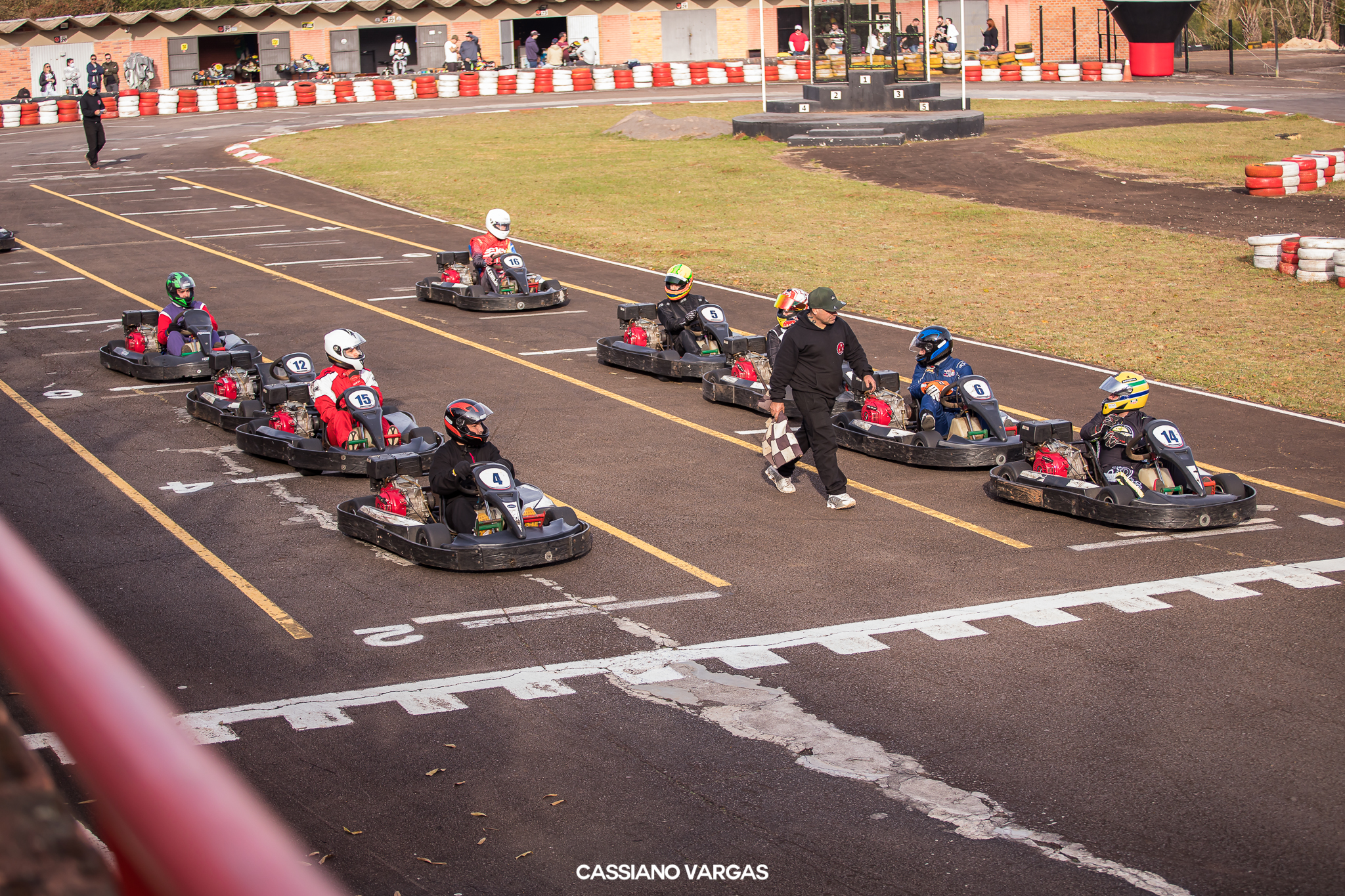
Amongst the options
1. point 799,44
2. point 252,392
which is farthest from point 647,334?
point 799,44

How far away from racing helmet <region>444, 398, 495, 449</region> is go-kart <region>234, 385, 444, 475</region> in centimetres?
190

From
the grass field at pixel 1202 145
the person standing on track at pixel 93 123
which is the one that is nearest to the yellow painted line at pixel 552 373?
the person standing on track at pixel 93 123

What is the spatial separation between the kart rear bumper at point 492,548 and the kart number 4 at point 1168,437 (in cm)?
481

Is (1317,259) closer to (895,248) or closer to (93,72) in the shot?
(895,248)

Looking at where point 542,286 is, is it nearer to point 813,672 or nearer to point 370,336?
point 370,336

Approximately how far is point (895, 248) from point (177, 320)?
13.5 meters

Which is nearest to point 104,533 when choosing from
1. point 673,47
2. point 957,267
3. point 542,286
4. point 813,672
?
point 813,672

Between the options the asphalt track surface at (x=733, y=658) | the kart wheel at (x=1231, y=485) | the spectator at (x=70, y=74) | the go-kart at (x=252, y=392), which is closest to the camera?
the asphalt track surface at (x=733, y=658)

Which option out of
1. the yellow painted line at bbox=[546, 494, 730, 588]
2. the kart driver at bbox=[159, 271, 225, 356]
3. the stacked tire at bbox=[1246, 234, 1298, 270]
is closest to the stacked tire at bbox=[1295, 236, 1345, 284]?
the stacked tire at bbox=[1246, 234, 1298, 270]

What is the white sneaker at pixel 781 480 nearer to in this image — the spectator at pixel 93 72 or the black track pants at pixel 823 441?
the black track pants at pixel 823 441

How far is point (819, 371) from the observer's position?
1226 centimetres

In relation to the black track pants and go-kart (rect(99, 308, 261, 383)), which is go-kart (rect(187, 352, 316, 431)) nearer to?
go-kart (rect(99, 308, 261, 383))

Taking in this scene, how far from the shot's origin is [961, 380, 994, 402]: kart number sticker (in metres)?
13.2

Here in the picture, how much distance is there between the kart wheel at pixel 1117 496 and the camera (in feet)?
36.5
